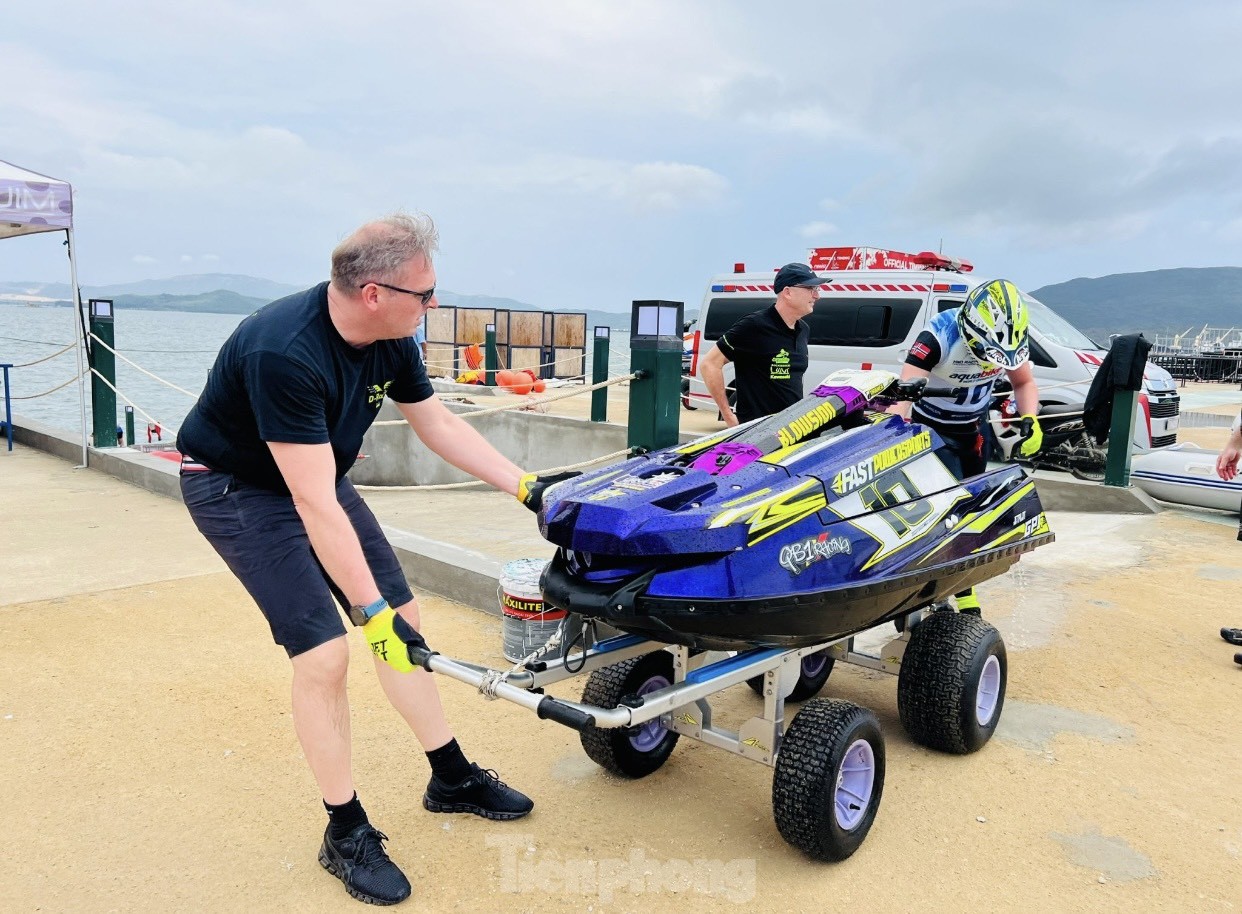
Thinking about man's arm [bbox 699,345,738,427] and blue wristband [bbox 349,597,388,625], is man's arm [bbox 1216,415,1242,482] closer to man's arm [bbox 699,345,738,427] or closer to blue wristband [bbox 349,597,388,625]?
man's arm [bbox 699,345,738,427]

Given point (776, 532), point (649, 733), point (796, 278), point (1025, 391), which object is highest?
point (796, 278)

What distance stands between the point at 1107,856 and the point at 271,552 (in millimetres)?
2542

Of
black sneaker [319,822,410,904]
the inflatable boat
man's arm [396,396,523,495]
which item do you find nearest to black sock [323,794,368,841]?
black sneaker [319,822,410,904]

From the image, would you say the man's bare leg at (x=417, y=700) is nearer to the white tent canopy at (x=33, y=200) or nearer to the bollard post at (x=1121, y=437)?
the bollard post at (x=1121, y=437)

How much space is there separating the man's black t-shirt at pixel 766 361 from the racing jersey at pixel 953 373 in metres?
1.24

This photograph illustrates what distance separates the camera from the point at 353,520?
9.16 ft

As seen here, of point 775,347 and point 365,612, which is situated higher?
point 775,347

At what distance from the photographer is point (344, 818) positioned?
2.54 m

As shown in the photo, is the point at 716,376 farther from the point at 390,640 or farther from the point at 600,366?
the point at 600,366

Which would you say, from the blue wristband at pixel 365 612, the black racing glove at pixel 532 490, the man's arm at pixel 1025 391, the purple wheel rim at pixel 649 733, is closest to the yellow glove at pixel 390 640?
the blue wristband at pixel 365 612

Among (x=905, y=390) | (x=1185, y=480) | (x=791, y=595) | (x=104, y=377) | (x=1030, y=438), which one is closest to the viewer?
(x=791, y=595)

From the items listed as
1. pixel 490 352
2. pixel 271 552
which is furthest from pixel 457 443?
pixel 490 352

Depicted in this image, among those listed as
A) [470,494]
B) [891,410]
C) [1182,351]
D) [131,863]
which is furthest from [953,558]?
[1182,351]

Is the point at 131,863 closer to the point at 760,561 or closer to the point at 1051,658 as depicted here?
the point at 760,561
